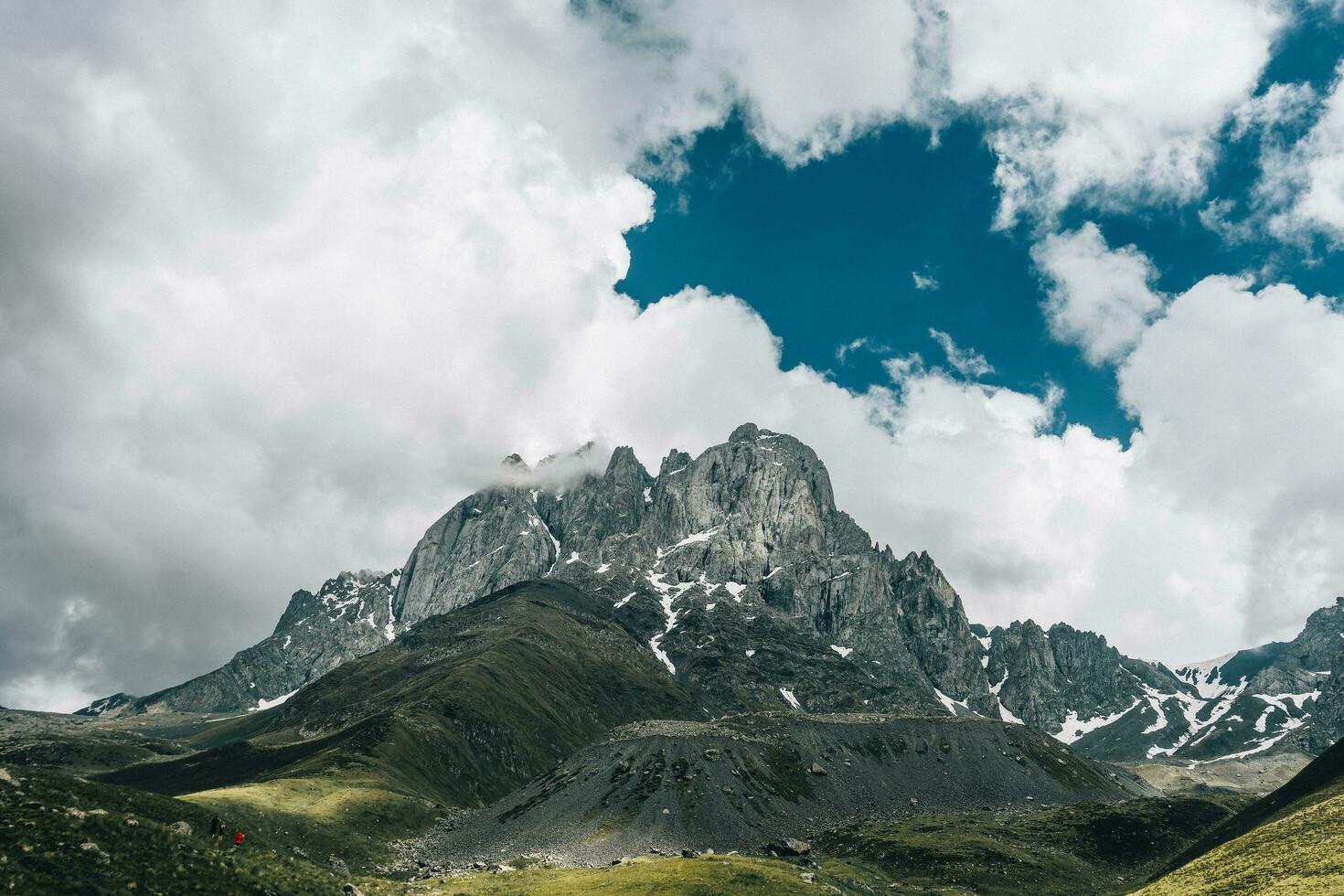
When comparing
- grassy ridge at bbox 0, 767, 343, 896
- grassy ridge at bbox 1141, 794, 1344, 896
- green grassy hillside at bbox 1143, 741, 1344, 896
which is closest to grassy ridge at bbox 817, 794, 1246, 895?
green grassy hillside at bbox 1143, 741, 1344, 896

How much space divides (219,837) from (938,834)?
6285 inches

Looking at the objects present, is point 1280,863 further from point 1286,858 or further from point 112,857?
point 112,857

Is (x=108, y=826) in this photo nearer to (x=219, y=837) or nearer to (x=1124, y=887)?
(x=219, y=837)

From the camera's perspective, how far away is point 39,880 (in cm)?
4234

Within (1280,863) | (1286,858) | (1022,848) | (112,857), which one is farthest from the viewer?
(1022,848)

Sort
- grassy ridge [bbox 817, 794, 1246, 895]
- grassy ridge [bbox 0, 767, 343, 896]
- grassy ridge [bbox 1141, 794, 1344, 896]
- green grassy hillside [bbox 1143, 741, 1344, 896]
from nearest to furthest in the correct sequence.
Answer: grassy ridge [bbox 0, 767, 343, 896] < grassy ridge [bbox 1141, 794, 1344, 896] < green grassy hillside [bbox 1143, 741, 1344, 896] < grassy ridge [bbox 817, 794, 1246, 895]

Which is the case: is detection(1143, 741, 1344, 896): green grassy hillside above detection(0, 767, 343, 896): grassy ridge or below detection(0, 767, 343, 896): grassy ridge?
below

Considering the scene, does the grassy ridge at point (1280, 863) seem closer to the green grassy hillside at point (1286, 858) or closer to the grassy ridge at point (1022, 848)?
the green grassy hillside at point (1286, 858)

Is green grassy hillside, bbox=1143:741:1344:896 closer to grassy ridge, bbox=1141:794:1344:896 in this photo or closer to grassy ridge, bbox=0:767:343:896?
grassy ridge, bbox=1141:794:1344:896

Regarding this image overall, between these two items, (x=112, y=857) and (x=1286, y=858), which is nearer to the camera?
(x=112, y=857)

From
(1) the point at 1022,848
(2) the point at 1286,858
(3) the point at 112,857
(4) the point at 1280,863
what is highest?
(3) the point at 112,857

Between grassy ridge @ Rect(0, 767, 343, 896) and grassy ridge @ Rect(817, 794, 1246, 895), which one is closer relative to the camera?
grassy ridge @ Rect(0, 767, 343, 896)

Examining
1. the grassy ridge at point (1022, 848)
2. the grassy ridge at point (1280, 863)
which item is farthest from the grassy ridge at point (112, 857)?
the grassy ridge at point (1022, 848)

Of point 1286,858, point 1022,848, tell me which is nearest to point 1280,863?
point 1286,858
